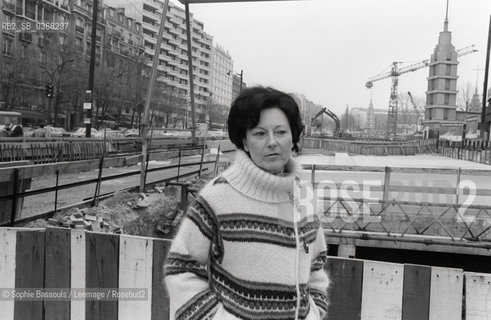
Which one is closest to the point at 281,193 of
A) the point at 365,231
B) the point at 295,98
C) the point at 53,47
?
the point at 295,98

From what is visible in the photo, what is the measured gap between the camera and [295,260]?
65.9 inches

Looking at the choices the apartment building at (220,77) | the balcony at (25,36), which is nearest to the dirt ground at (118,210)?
the balcony at (25,36)

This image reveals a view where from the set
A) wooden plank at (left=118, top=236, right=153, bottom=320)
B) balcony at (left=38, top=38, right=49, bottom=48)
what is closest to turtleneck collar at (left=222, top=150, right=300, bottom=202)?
wooden plank at (left=118, top=236, right=153, bottom=320)

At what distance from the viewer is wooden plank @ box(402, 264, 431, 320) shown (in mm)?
3039

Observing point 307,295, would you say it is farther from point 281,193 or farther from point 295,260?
point 281,193

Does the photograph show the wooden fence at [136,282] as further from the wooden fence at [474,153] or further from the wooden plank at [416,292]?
the wooden fence at [474,153]

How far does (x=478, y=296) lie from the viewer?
3039mm

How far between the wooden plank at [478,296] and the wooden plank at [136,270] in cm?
223

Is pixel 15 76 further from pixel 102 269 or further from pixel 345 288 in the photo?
pixel 345 288

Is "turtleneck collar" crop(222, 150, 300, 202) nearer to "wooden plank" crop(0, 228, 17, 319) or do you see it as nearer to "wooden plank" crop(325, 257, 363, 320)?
"wooden plank" crop(325, 257, 363, 320)

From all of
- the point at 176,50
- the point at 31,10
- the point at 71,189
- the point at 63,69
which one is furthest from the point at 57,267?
the point at 176,50

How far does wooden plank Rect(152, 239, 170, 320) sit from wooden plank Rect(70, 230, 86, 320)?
549 millimetres

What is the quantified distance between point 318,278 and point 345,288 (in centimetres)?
139

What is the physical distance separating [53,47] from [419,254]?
40290mm
